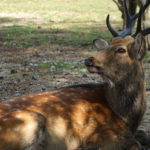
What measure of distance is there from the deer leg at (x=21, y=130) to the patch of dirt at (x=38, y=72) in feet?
6.01

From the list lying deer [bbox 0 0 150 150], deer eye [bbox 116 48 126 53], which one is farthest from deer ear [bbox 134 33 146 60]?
deer eye [bbox 116 48 126 53]

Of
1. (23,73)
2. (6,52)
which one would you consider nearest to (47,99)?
(23,73)

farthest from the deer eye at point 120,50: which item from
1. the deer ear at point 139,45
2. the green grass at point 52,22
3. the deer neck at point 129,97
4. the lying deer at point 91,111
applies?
the green grass at point 52,22

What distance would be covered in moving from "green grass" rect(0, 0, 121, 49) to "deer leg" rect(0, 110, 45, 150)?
350 inches

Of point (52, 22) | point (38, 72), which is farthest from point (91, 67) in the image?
point (52, 22)

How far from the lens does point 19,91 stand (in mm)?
7875

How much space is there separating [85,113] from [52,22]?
50.1 ft

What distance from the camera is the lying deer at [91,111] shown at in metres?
4.33

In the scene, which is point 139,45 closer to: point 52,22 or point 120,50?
point 120,50

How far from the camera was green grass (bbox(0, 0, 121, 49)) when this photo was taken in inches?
564

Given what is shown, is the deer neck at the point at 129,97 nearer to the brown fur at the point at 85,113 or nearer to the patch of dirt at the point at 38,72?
the brown fur at the point at 85,113

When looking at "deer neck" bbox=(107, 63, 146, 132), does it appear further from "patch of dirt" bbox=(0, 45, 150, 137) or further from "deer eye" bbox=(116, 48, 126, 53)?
"patch of dirt" bbox=(0, 45, 150, 137)

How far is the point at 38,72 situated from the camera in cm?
952

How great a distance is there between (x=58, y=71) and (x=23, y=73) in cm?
75
